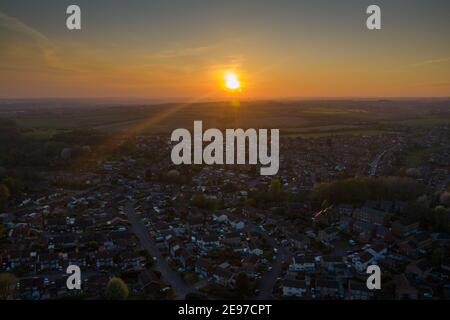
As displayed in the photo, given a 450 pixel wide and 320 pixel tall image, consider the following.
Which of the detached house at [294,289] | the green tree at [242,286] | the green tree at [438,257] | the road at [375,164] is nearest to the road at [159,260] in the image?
the green tree at [242,286]

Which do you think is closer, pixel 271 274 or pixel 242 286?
pixel 242 286

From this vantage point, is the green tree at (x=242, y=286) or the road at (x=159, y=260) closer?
the green tree at (x=242, y=286)

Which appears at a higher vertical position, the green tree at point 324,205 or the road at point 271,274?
the green tree at point 324,205

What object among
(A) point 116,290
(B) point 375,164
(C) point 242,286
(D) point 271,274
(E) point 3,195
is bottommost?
(D) point 271,274

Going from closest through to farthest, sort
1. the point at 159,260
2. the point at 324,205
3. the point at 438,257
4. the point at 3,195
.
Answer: the point at 438,257 < the point at 159,260 < the point at 324,205 < the point at 3,195

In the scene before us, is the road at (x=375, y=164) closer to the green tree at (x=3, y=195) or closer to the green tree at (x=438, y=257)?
the green tree at (x=438, y=257)

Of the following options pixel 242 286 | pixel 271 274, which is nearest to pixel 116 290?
pixel 242 286

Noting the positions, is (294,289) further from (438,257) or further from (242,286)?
(438,257)

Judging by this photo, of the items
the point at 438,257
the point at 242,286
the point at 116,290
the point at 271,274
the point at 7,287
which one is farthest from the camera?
the point at 438,257
